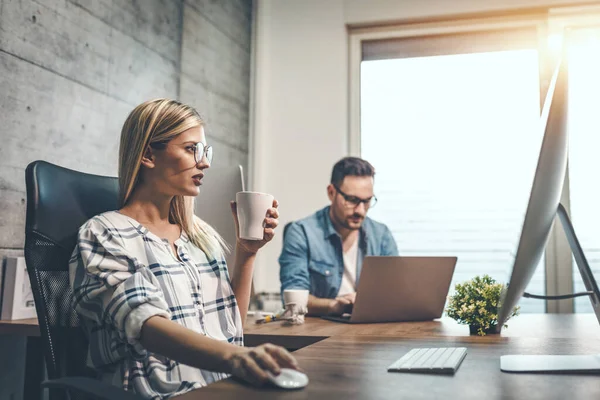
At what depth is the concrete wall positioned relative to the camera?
2086mm

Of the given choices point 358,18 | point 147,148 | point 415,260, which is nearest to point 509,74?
point 358,18

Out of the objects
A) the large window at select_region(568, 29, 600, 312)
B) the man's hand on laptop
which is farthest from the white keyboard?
the large window at select_region(568, 29, 600, 312)

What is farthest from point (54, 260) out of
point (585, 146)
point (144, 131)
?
point (585, 146)

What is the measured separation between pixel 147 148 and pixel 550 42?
124 inches

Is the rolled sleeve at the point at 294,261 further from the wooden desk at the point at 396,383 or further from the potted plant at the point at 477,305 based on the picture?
the wooden desk at the point at 396,383

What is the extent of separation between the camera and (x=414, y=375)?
0.88m

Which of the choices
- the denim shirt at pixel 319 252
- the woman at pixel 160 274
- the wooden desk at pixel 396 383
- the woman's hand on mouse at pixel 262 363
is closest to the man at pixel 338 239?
the denim shirt at pixel 319 252

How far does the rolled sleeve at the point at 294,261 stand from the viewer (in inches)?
94.8

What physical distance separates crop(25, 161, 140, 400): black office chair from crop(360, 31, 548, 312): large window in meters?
2.84

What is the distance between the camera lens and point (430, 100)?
400cm

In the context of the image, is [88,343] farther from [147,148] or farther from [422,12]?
[422,12]

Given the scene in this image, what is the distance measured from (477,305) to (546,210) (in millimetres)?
751

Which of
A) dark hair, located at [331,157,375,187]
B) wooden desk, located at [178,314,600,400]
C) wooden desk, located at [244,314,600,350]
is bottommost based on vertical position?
wooden desk, located at [244,314,600,350]

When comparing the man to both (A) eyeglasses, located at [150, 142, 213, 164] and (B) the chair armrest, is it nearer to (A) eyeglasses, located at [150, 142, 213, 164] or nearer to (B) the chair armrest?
(A) eyeglasses, located at [150, 142, 213, 164]
